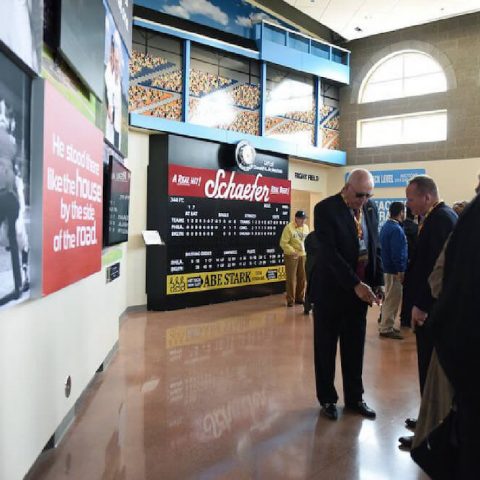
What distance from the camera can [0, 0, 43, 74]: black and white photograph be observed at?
176cm

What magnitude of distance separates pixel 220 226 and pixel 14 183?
21.0 feet

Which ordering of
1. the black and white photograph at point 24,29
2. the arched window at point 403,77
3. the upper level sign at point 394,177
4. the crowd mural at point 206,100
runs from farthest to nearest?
1. the upper level sign at point 394,177
2. the arched window at point 403,77
3. the crowd mural at point 206,100
4. the black and white photograph at point 24,29

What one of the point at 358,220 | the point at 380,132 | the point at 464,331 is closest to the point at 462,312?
the point at 464,331

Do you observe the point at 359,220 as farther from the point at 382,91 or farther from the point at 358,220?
the point at 382,91

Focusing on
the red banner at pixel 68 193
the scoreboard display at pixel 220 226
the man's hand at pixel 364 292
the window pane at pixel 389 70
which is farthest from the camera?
the window pane at pixel 389 70

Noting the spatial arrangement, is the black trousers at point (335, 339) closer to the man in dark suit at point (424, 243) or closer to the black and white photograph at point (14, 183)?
the man in dark suit at point (424, 243)

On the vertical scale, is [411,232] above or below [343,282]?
above

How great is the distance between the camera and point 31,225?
2139 mm

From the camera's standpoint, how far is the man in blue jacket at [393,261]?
5.40 m

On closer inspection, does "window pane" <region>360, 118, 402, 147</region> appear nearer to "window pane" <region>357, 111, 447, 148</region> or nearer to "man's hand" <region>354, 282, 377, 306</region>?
"window pane" <region>357, 111, 447, 148</region>

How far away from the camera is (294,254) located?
798 cm

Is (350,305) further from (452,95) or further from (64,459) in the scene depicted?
(452,95)

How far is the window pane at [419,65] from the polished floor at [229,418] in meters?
7.11

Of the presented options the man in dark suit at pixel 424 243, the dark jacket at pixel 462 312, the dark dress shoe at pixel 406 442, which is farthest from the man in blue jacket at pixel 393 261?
the dark jacket at pixel 462 312
